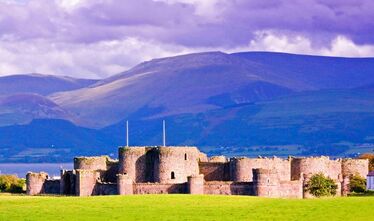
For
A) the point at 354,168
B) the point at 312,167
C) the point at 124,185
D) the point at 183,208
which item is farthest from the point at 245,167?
the point at 183,208

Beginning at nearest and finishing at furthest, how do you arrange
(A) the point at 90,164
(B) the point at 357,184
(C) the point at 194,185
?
(C) the point at 194,185, (A) the point at 90,164, (B) the point at 357,184

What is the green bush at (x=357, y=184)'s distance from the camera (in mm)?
110625

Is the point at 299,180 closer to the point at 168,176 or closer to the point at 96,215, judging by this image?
the point at 168,176

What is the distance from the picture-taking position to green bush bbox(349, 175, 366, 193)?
363 ft

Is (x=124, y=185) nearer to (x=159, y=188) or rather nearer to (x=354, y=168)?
(x=159, y=188)

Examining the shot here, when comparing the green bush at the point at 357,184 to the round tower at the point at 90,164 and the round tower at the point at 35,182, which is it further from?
the round tower at the point at 35,182

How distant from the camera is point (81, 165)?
108875mm

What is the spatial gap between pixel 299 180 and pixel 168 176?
36.4ft

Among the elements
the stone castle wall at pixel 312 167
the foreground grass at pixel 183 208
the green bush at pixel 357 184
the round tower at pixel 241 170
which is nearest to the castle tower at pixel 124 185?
the foreground grass at pixel 183 208

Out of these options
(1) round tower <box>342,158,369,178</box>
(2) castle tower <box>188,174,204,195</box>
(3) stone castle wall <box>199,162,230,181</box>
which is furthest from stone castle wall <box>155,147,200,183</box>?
(1) round tower <box>342,158,369,178</box>

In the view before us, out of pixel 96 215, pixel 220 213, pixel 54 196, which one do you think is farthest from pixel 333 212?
pixel 54 196

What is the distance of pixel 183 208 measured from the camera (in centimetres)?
8750

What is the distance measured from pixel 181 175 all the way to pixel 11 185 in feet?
76.3

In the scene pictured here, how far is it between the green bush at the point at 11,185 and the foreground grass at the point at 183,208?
61.5 ft
